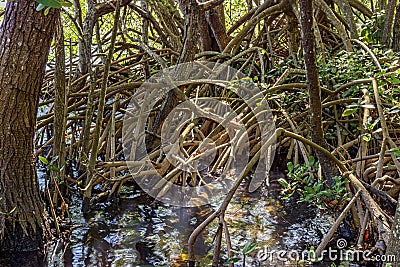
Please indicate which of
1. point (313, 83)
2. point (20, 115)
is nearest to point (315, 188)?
point (313, 83)

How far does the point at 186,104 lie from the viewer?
3314 mm

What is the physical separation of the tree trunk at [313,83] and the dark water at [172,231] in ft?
1.33

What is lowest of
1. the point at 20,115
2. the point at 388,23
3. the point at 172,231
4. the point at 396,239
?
the point at 172,231

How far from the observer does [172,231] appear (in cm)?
265

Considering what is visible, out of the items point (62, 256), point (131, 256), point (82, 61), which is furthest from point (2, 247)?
point (82, 61)

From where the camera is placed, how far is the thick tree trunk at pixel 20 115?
6.98ft

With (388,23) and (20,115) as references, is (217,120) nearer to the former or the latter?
(388,23)

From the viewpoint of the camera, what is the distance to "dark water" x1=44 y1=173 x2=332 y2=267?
2.28 metres

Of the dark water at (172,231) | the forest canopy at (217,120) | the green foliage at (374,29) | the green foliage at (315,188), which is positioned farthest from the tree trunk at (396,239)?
the green foliage at (374,29)

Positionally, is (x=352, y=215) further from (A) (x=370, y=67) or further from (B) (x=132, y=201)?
(B) (x=132, y=201)

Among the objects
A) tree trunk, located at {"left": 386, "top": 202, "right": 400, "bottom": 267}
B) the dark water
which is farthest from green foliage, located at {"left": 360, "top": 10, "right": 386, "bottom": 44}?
tree trunk, located at {"left": 386, "top": 202, "right": 400, "bottom": 267}

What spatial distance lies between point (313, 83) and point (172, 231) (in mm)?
1152

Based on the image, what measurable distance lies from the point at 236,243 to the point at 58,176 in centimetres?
118

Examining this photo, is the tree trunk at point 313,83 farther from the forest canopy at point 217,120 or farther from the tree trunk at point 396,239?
the tree trunk at point 396,239
